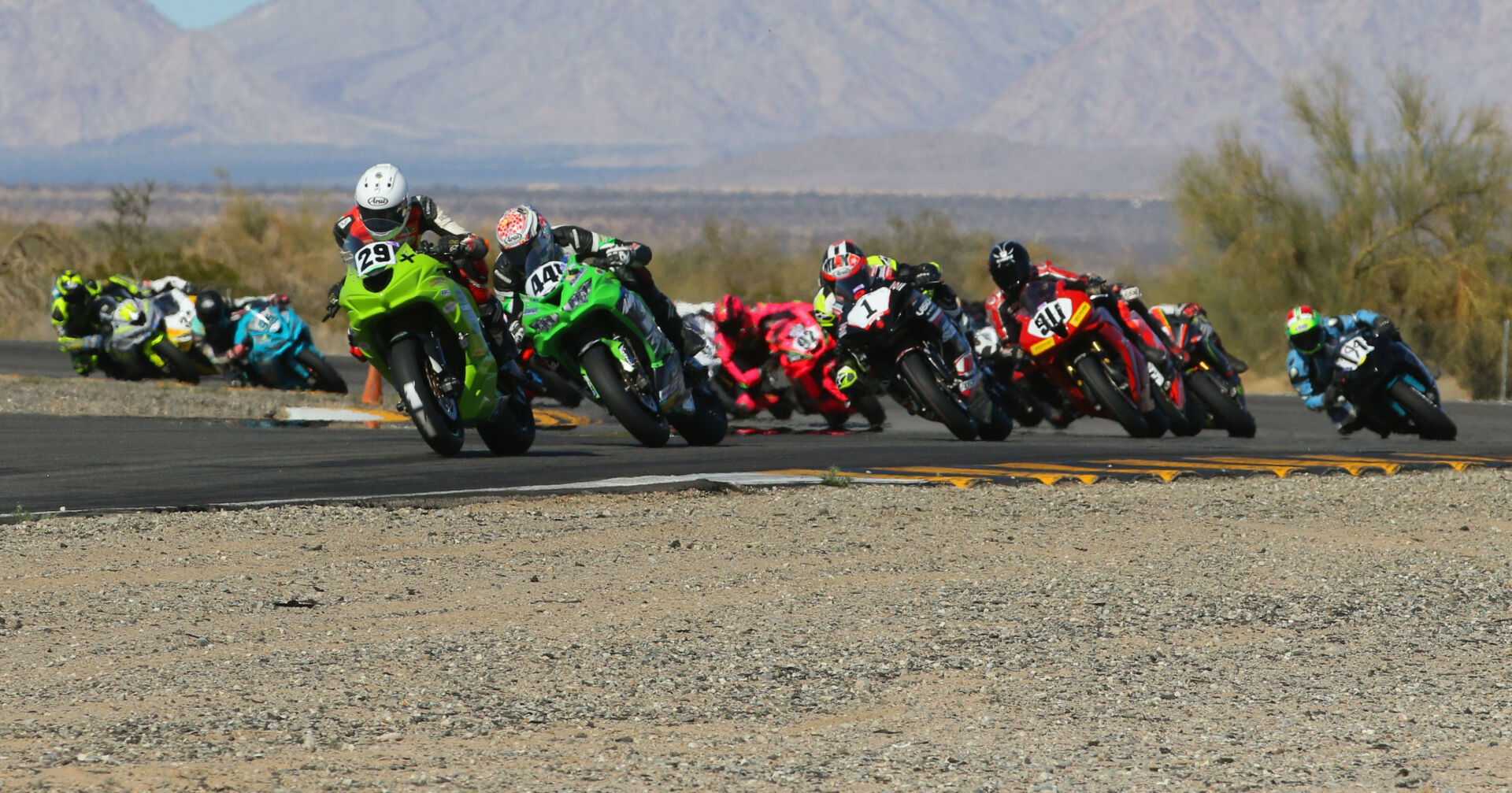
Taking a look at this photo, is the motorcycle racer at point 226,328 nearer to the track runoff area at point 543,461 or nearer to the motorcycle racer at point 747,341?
the track runoff area at point 543,461

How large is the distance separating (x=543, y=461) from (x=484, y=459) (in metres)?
0.40

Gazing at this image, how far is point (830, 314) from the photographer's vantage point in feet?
52.7

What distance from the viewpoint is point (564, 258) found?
13.0 metres

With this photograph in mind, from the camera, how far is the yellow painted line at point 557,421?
16859mm

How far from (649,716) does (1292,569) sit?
4.11m

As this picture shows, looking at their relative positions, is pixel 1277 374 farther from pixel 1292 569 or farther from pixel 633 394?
pixel 1292 569

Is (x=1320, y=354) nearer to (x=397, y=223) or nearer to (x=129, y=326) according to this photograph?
(x=397, y=223)

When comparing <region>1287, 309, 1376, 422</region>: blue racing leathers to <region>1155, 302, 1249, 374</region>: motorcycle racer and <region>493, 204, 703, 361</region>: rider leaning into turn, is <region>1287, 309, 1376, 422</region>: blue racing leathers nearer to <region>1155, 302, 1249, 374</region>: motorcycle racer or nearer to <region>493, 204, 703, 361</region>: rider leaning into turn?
<region>1155, 302, 1249, 374</region>: motorcycle racer

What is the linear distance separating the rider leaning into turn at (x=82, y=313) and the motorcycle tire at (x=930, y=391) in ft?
40.8

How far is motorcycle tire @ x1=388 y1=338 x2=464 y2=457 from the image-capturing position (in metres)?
11.2

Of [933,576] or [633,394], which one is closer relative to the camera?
[933,576]

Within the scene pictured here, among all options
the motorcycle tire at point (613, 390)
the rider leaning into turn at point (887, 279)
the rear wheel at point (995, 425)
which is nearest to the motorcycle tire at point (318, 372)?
the rider leaning into turn at point (887, 279)

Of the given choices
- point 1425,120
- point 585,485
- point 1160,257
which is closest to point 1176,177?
point 1425,120

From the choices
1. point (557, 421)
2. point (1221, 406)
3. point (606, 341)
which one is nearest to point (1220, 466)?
point (606, 341)
